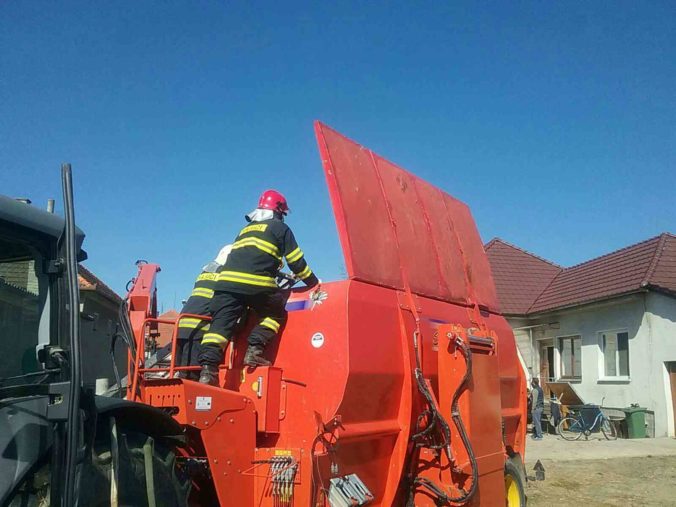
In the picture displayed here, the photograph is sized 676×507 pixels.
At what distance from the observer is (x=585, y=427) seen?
17.0m

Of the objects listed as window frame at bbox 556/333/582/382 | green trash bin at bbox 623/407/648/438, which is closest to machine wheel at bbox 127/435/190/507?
green trash bin at bbox 623/407/648/438

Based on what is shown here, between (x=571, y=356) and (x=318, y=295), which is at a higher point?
(x=318, y=295)

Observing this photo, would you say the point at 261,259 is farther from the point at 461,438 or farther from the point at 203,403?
the point at 461,438

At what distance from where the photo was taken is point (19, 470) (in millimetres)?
2191

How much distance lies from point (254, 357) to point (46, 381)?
1.82m

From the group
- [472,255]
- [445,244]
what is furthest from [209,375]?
[472,255]

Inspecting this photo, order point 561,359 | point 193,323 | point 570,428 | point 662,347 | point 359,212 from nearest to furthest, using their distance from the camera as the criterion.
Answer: point 193,323 → point 359,212 → point 662,347 → point 570,428 → point 561,359

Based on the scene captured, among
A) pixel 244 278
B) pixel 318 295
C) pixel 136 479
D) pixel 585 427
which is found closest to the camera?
pixel 136 479

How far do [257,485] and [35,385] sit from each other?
1721 millimetres

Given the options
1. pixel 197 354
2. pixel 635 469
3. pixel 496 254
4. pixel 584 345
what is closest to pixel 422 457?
pixel 197 354

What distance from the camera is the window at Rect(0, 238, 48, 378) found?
2283mm

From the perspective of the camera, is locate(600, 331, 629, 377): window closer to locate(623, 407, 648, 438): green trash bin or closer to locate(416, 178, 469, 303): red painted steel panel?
locate(623, 407, 648, 438): green trash bin

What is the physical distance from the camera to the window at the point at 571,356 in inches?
818

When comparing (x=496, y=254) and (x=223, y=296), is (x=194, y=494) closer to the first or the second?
(x=223, y=296)
